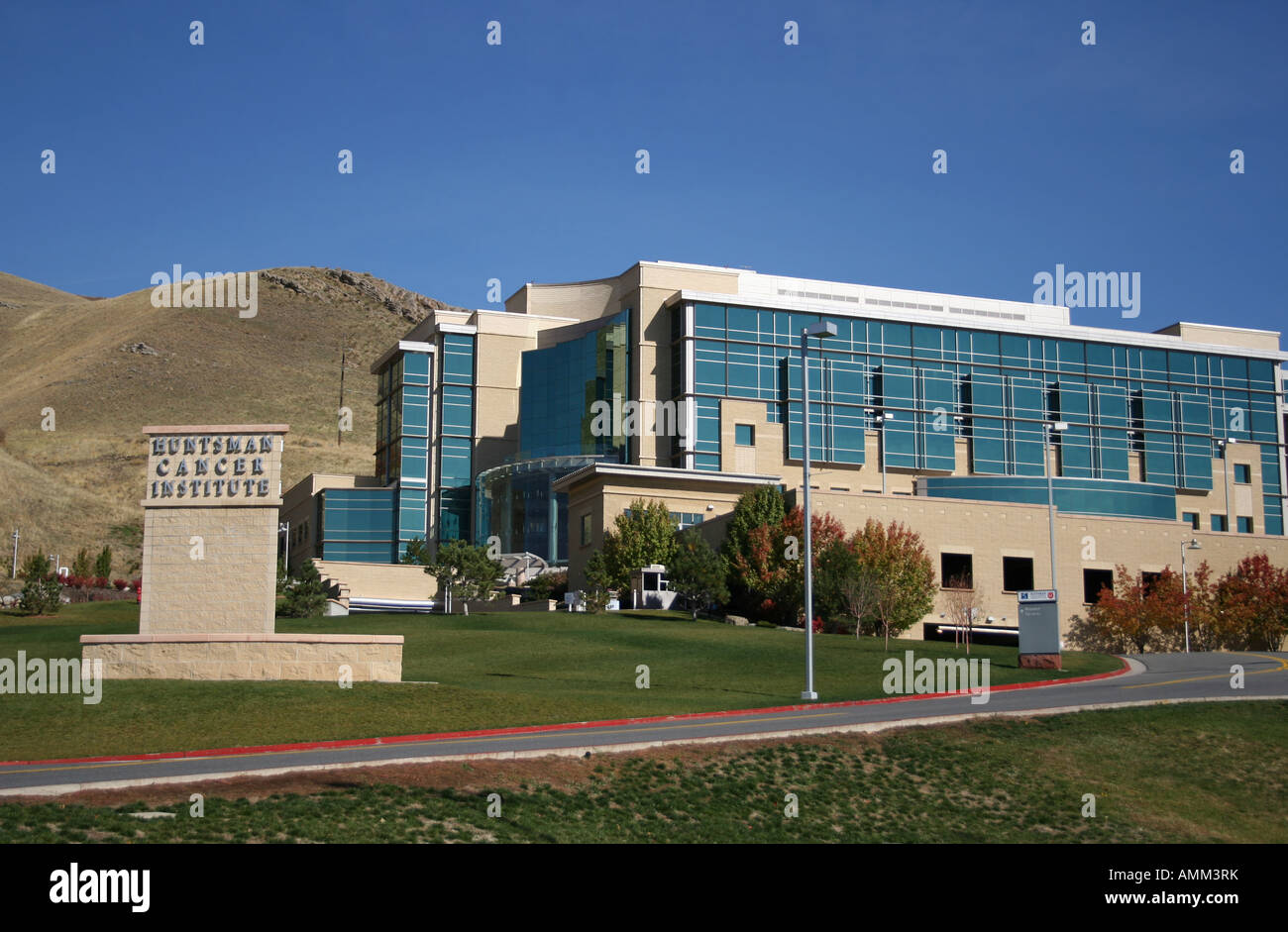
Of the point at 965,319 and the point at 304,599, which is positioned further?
the point at 965,319

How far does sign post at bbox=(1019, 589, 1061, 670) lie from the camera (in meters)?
37.4

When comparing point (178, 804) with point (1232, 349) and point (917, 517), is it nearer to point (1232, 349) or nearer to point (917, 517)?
point (917, 517)

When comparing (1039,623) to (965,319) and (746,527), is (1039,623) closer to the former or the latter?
(746,527)

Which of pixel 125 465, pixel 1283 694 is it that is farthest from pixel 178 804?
pixel 125 465

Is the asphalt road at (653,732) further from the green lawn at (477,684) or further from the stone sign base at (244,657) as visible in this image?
the stone sign base at (244,657)

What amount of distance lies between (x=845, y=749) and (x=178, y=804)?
12.1 meters

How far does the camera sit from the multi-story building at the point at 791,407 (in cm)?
8225

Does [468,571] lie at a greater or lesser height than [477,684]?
greater

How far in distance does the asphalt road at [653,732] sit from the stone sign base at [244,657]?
7013 mm

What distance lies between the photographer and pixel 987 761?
80.1ft

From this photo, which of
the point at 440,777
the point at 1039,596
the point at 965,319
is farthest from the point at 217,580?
the point at 965,319

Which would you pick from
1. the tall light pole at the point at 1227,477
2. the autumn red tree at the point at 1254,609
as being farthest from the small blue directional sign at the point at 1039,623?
the tall light pole at the point at 1227,477

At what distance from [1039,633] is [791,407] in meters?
47.4

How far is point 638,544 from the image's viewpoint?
202 ft
